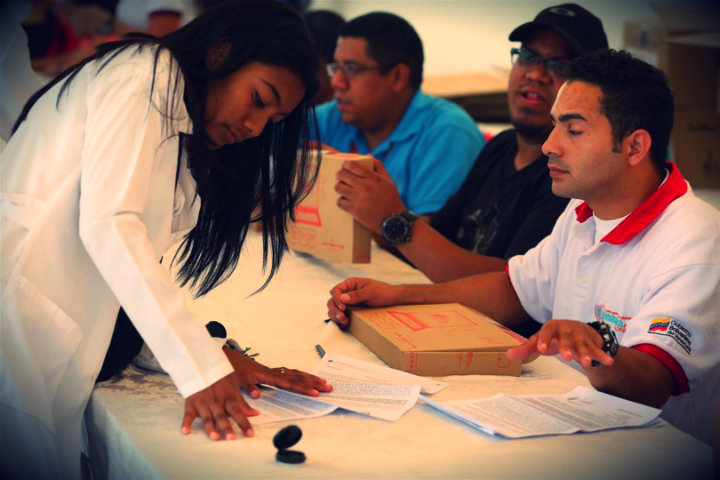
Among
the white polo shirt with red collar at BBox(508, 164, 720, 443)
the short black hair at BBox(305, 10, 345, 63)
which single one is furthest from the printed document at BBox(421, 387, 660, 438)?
the short black hair at BBox(305, 10, 345, 63)

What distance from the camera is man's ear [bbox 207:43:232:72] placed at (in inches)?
49.6

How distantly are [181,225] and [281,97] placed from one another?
0.26 m

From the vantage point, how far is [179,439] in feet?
3.23

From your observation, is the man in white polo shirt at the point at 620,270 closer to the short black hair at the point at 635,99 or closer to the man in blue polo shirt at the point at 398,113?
the short black hair at the point at 635,99

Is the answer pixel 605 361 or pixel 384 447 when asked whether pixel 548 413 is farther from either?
pixel 384 447

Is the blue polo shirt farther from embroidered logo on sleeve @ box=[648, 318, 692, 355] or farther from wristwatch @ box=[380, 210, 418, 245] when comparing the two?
embroidered logo on sleeve @ box=[648, 318, 692, 355]

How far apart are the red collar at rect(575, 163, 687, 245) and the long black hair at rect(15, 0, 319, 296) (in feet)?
1.95

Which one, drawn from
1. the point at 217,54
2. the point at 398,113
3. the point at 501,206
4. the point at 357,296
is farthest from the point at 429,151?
the point at 217,54

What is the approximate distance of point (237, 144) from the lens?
148cm

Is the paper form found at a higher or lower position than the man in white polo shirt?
lower

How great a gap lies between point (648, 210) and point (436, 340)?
432 millimetres

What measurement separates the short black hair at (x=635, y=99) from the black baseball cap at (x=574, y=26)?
49cm

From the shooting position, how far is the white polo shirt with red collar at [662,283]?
1.19m

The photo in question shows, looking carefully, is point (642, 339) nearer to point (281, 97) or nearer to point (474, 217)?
point (281, 97)
